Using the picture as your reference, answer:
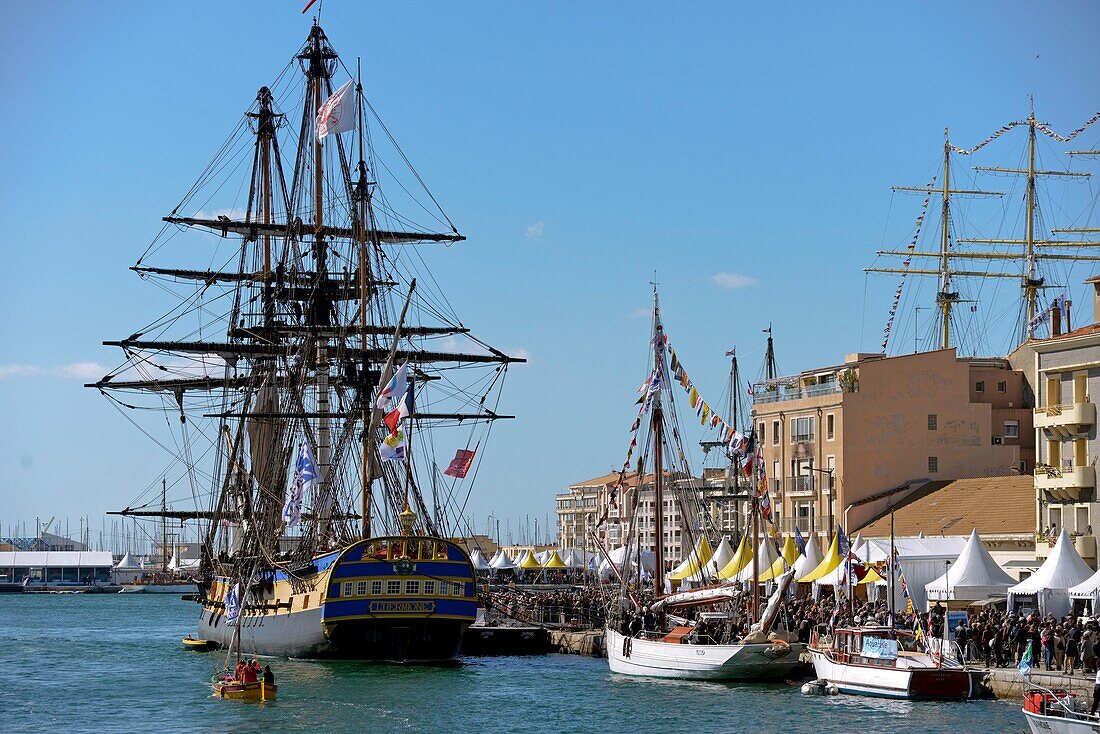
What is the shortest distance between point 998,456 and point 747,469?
39516 millimetres

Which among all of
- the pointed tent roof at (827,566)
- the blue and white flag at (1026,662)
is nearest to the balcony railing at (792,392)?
the pointed tent roof at (827,566)

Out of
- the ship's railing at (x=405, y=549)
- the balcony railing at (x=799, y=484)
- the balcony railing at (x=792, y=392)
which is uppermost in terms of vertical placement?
the balcony railing at (x=792, y=392)

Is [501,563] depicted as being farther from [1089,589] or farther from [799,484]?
[1089,589]

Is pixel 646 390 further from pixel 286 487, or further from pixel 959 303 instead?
pixel 959 303

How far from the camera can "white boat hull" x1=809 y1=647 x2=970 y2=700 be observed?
161 ft

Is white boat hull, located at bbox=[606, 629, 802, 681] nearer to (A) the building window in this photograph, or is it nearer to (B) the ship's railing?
(B) the ship's railing

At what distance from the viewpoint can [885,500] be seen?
297 ft

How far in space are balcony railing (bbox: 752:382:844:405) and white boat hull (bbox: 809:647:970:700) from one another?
41.0 m

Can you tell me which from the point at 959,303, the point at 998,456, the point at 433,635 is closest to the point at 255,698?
the point at 433,635

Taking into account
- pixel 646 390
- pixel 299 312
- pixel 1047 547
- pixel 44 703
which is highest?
pixel 299 312

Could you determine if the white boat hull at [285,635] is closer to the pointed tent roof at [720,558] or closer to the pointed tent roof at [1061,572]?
the pointed tent roof at [720,558]

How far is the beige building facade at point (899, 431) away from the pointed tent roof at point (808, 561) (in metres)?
20.3

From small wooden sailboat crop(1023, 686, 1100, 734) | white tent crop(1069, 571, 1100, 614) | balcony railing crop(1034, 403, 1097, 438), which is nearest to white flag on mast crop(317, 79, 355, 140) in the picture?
balcony railing crop(1034, 403, 1097, 438)

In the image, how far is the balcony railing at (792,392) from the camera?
94250 millimetres
